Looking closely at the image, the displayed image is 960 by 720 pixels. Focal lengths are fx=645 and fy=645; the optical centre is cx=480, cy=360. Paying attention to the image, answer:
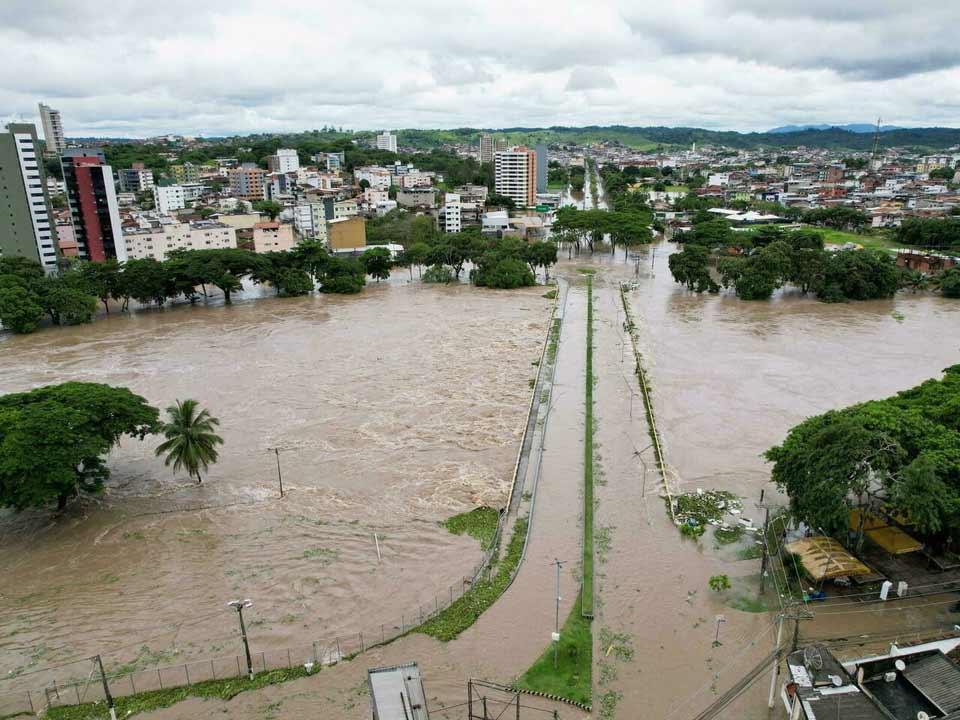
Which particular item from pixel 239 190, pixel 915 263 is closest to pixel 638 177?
pixel 239 190

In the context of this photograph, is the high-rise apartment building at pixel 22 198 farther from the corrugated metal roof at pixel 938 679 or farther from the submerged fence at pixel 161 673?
the corrugated metal roof at pixel 938 679

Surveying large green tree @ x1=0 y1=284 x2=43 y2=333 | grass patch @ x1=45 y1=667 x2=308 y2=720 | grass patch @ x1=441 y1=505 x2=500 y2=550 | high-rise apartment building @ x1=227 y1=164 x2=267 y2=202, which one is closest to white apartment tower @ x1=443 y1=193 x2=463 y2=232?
high-rise apartment building @ x1=227 y1=164 x2=267 y2=202

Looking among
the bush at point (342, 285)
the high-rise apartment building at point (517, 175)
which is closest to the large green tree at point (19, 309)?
the bush at point (342, 285)

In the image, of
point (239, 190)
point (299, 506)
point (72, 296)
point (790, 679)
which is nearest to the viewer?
point (790, 679)

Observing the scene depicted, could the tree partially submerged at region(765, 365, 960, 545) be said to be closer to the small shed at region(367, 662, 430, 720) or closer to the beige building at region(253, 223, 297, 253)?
the small shed at region(367, 662, 430, 720)

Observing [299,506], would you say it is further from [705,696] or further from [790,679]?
[790,679]

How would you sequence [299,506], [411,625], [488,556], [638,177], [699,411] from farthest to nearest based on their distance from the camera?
[638,177] → [699,411] → [299,506] → [488,556] → [411,625]
